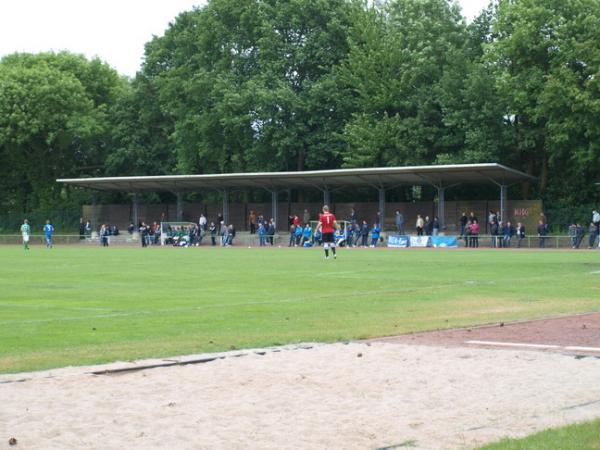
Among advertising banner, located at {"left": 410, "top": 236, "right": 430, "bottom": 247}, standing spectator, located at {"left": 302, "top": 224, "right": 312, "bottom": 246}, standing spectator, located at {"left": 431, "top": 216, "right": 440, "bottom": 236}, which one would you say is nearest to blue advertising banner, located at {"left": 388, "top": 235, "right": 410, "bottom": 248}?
advertising banner, located at {"left": 410, "top": 236, "right": 430, "bottom": 247}

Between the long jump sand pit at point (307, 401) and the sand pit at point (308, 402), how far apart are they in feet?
0.04

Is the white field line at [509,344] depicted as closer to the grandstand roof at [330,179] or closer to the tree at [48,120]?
the grandstand roof at [330,179]

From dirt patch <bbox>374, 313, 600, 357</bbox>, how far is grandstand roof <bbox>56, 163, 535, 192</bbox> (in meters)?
39.7

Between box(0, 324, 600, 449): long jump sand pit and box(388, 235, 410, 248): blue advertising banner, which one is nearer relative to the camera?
box(0, 324, 600, 449): long jump sand pit

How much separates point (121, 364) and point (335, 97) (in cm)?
5912

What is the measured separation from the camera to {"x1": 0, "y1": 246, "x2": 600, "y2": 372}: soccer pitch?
13.0 meters

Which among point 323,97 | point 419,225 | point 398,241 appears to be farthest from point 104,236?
point 419,225

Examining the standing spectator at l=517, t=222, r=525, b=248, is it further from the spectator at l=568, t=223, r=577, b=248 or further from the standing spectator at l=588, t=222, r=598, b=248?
the standing spectator at l=588, t=222, r=598, b=248

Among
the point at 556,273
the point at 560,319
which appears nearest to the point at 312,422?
the point at 560,319

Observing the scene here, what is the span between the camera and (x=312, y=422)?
780cm

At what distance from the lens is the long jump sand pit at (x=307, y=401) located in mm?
7270

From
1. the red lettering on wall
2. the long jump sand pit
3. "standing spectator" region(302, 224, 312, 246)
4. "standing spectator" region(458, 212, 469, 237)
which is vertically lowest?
the long jump sand pit

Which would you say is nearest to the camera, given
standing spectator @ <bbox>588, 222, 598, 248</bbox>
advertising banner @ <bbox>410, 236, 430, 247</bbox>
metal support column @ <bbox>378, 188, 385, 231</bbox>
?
standing spectator @ <bbox>588, 222, 598, 248</bbox>

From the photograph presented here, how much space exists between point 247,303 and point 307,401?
1068 centimetres
